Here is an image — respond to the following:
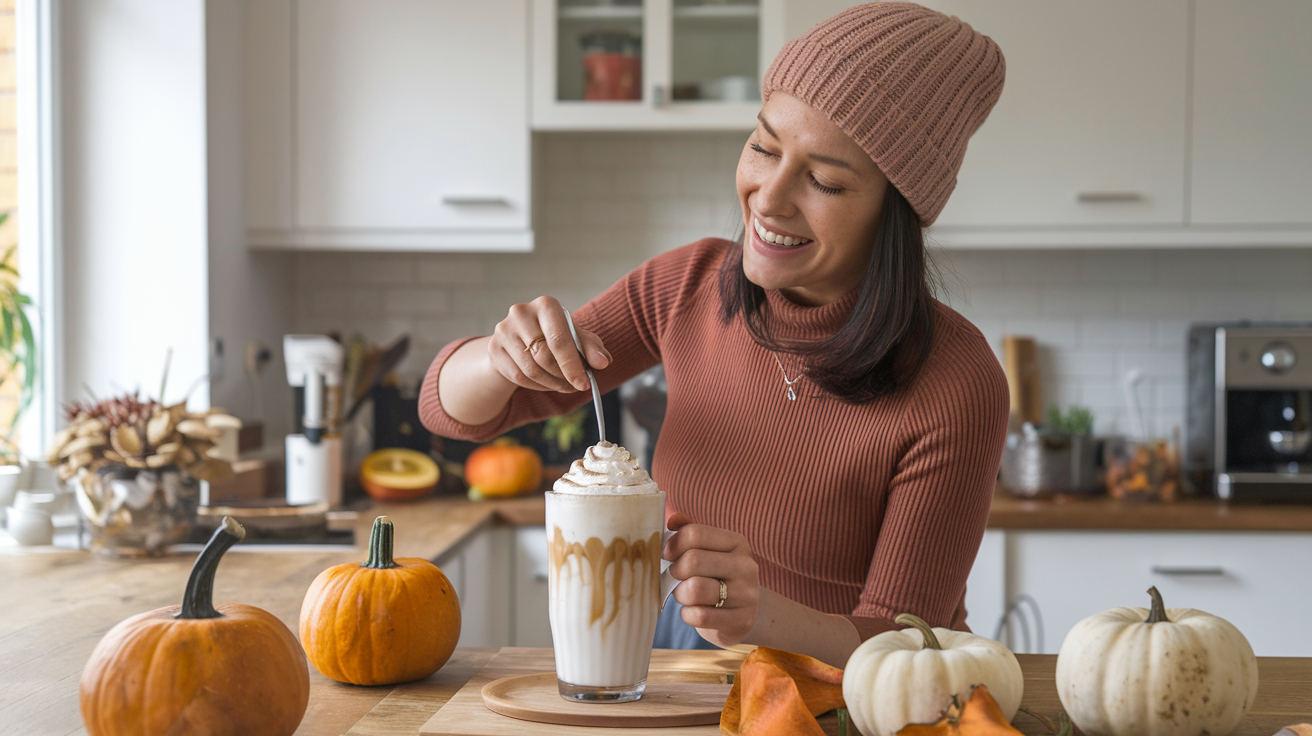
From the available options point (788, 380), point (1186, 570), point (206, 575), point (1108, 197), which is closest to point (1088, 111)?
point (1108, 197)

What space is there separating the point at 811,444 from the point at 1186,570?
150 centimetres

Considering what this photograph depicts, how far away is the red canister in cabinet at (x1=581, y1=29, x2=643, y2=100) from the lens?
2.55 meters

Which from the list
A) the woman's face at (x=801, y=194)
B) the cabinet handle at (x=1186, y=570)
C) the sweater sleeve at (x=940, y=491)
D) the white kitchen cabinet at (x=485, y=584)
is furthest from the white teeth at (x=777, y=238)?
the cabinet handle at (x=1186, y=570)

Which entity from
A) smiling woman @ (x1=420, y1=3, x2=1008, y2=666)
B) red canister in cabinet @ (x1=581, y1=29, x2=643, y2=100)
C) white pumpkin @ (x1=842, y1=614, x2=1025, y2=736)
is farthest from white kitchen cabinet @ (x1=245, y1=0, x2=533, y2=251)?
white pumpkin @ (x1=842, y1=614, x2=1025, y2=736)

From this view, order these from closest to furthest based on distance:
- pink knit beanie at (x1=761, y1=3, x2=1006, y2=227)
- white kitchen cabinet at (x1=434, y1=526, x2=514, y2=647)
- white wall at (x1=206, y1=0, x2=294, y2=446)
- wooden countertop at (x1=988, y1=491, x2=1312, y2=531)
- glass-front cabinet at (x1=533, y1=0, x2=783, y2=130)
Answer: pink knit beanie at (x1=761, y1=3, x2=1006, y2=227), white kitchen cabinet at (x1=434, y1=526, x2=514, y2=647), wooden countertop at (x1=988, y1=491, x2=1312, y2=531), white wall at (x1=206, y1=0, x2=294, y2=446), glass-front cabinet at (x1=533, y1=0, x2=783, y2=130)

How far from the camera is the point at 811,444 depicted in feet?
4.06

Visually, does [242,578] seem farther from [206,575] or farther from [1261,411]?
[1261,411]

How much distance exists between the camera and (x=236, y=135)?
2541mm

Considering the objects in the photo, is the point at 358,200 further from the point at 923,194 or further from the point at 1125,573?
the point at 1125,573

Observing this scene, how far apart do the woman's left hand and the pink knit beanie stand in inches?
18.5

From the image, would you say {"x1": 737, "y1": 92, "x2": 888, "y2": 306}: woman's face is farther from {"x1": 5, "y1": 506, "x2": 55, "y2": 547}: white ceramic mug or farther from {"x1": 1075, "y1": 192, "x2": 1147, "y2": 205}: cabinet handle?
{"x1": 1075, "y1": 192, "x2": 1147, "y2": 205}: cabinet handle

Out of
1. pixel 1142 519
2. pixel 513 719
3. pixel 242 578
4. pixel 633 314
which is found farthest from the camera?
pixel 1142 519

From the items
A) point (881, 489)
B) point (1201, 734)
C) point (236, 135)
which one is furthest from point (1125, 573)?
point (236, 135)

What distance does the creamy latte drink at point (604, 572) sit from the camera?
81cm
